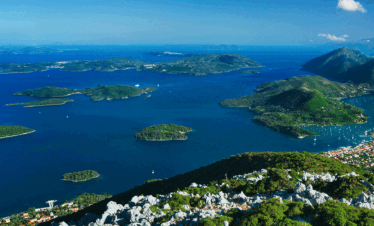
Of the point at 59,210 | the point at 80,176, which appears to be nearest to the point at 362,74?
the point at 80,176

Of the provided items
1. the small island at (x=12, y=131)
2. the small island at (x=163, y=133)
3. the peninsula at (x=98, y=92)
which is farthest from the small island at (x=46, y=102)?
the small island at (x=163, y=133)

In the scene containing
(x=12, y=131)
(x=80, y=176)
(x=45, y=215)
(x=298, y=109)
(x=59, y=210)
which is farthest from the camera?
(x=298, y=109)

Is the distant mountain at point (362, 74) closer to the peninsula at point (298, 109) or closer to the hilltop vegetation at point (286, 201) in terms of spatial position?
the peninsula at point (298, 109)

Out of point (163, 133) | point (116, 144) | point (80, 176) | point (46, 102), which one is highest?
point (46, 102)

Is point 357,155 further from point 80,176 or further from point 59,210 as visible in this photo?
point 80,176

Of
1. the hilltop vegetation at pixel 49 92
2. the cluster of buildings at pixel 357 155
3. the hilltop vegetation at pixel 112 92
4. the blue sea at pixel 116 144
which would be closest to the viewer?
the cluster of buildings at pixel 357 155

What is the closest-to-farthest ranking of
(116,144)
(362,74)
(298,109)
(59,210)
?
(59,210), (116,144), (298,109), (362,74)

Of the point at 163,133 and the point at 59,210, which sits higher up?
the point at 163,133
